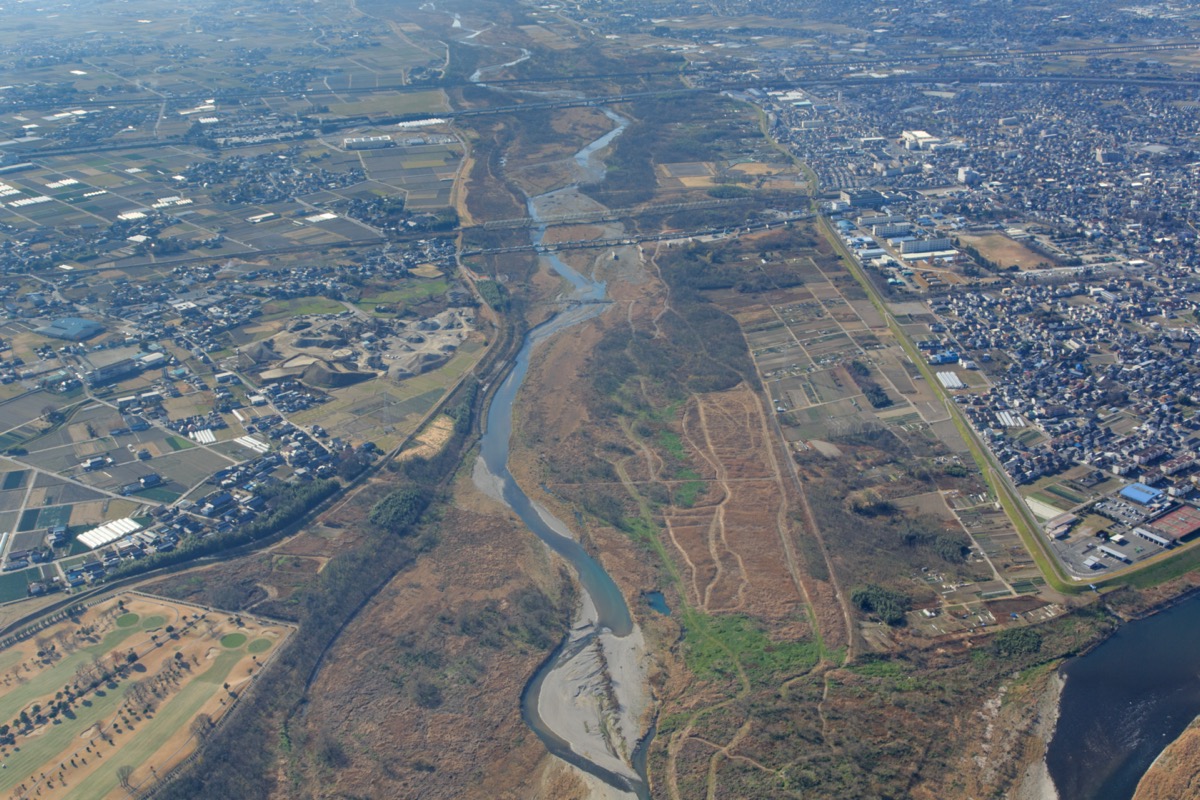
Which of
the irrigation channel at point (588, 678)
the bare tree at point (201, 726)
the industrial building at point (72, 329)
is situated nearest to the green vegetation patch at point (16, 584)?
the bare tree at point (201, 726)

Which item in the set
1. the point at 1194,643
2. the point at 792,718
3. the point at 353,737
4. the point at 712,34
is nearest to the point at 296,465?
the point at 353,737

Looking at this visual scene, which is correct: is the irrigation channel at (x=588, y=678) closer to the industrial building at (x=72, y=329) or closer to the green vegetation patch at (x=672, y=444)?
the green vegetation patch at (x=672, y=444)

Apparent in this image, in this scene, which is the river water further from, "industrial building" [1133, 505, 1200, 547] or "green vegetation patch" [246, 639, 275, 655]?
"green vegetation patch" [246, 639, 275, 655]

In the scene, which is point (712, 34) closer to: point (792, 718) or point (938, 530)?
point (938, 530)

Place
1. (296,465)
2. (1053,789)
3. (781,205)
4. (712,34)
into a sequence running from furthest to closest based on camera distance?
(712,34)
(781,205)
(296,465)
(1053,789)

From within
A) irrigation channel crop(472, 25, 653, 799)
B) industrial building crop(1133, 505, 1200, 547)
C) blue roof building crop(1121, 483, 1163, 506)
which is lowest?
irrigation channel crop(472, 25, 653, 799)

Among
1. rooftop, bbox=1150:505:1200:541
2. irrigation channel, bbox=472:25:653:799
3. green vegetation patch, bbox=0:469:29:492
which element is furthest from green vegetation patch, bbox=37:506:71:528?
rooftop, bbox=1150:505:1200:541

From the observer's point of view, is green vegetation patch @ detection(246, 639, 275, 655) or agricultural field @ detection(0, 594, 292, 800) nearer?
agricultural field @ detection(0, 594, 292, 800)
